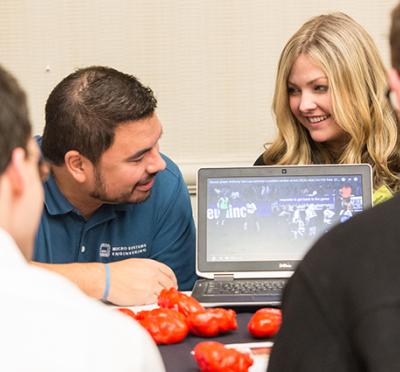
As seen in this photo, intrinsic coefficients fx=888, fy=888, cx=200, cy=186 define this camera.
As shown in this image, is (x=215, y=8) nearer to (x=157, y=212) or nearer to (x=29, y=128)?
(x=157, y=212)

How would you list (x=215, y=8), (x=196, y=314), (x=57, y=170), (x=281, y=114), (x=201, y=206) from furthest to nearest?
(x=215, y=8), (x=281, y=114), (x=57, y=170), (x=201, y=206), (x=196, y=314)

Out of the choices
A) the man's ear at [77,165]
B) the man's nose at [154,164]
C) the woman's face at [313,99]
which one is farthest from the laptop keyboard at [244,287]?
the woman's face at [313,99]

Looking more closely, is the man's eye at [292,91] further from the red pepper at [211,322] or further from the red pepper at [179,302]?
the red pepper at [211,322]

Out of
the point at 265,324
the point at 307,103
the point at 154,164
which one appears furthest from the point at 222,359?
the point at 307,103

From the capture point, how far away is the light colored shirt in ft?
2.72

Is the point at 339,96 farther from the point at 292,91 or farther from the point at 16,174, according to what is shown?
the point at 16,174

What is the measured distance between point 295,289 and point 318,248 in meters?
0.05

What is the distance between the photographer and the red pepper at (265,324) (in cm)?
165

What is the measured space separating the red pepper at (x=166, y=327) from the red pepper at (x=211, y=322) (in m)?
0.02

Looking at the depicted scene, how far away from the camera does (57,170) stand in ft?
7.63

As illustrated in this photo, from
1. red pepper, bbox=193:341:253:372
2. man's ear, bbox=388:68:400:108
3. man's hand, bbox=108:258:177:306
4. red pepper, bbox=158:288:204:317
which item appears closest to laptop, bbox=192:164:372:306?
man's hand, bbox=108:258:177:306

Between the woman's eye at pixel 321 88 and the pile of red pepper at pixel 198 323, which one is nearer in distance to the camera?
the pile of red pepper at pixel 198 323

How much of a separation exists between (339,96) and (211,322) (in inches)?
38.0

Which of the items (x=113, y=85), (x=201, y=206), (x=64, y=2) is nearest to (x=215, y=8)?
(x=64, y=2)
